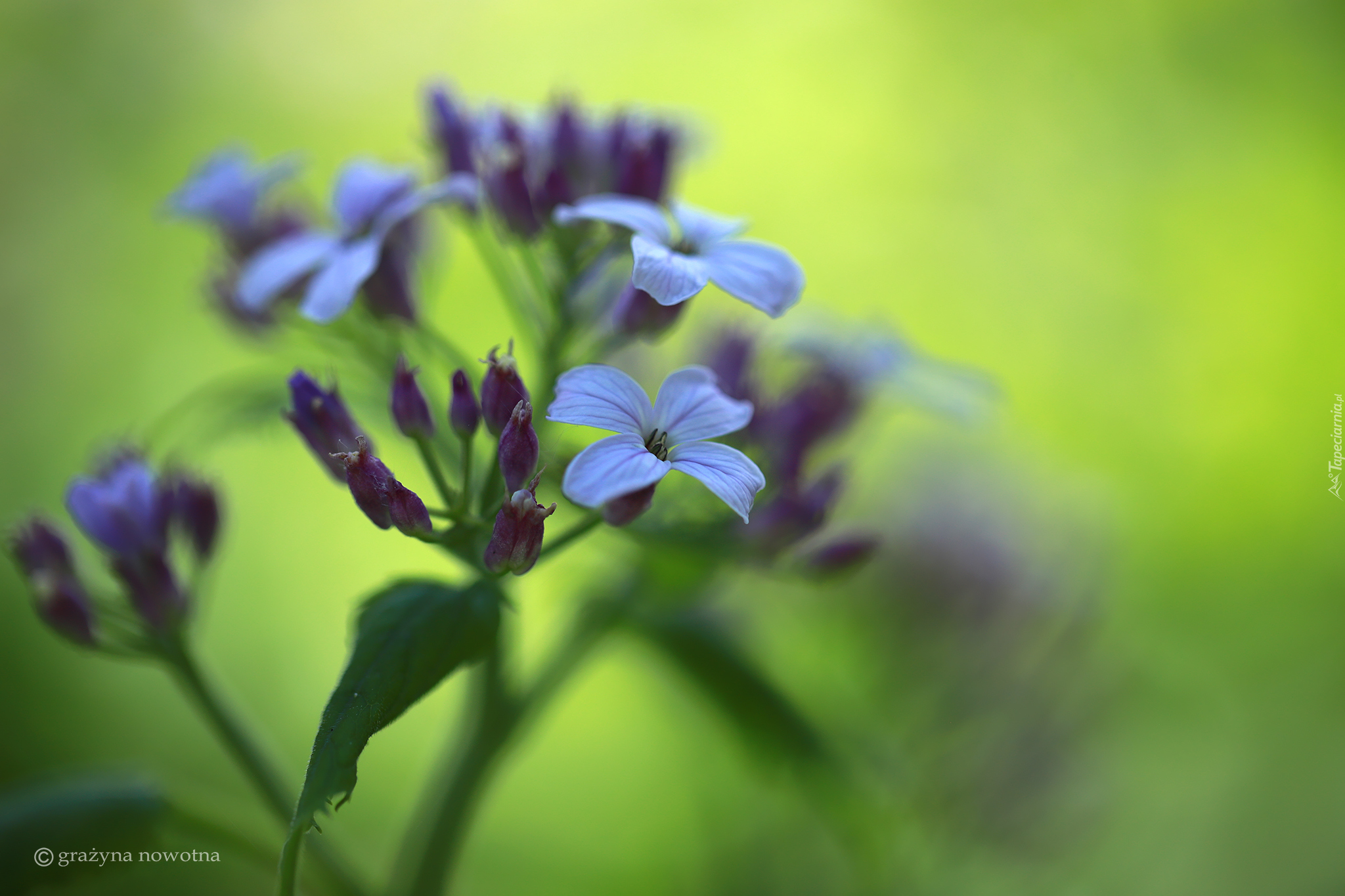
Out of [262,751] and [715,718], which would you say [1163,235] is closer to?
[715,718]

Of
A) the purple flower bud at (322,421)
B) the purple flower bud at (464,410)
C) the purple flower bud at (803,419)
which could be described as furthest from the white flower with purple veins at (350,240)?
the purple flower bud at (803,419)

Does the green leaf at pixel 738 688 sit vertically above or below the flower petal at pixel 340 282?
below

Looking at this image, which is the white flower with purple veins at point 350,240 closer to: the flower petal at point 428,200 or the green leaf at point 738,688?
the flower petal at point 428,200

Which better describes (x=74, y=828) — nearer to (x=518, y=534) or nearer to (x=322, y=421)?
(x=322, y=421)

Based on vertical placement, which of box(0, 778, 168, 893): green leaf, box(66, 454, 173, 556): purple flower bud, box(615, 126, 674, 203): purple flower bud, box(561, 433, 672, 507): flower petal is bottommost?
box(0, 778, 168, 893): green leaf

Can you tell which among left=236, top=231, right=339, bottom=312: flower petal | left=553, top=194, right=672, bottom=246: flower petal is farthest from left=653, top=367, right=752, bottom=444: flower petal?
left=236, top=231, right=339, bottom=312: flower petal

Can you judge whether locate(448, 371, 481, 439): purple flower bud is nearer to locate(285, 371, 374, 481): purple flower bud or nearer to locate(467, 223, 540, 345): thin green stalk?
locate(285, 371, 374, 481): purple flower bud

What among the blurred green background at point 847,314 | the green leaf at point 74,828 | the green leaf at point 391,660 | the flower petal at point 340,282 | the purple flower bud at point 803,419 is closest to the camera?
the green leaf at point 391,660

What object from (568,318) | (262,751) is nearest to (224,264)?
(568,318)
